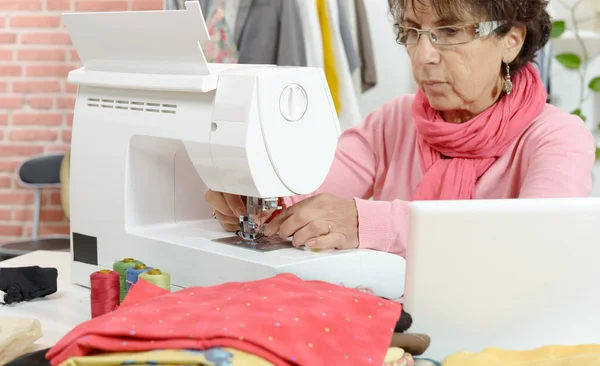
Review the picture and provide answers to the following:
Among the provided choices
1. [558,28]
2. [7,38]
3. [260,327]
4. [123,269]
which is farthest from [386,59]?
[260,327]

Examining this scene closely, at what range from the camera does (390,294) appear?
4.63 ft

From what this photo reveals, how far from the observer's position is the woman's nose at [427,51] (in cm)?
174

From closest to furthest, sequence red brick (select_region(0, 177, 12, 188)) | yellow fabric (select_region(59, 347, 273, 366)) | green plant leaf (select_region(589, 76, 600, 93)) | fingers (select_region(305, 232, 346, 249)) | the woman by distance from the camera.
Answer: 1. yellow fabric (select_region(59, 347, 273, 366))
2. fingers (select_region(305, 232, 346, 249))
3. the woman
4. green plant leaf (select_region(589, 76, 600, 93))
5. red brick (select_region(0, 177, 12, 188))

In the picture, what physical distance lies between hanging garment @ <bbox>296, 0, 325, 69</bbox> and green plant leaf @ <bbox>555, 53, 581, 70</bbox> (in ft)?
3.04

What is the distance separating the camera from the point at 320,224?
144cm

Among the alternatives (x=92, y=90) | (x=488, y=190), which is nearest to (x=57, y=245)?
(x=92, y=90)

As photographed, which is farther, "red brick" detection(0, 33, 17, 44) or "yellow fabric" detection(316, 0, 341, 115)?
"red brick" detection(0, 33, 17, 44)

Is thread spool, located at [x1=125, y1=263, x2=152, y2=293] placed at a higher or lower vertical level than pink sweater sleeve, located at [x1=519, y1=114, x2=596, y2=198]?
lower

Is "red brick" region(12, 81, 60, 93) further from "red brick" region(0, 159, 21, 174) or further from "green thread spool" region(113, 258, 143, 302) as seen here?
"green thread spool" region(113, 258, 143, 302)

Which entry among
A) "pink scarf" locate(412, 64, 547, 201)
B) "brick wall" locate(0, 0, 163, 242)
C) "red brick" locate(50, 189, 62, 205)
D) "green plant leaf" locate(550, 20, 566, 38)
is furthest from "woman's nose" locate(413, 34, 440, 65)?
"red brick" locate(50, 189, 62, 205)

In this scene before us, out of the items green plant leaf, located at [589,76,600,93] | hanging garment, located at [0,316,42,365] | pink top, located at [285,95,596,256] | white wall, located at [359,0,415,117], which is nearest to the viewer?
hanging garment, located at [0,316,42,365]

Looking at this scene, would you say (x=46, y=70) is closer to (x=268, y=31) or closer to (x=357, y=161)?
(x=268, y=31)

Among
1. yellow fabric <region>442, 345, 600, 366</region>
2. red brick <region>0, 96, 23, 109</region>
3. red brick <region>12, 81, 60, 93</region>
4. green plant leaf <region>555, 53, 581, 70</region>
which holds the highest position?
green plant leaf <region>555, 53, 581, 70</region>

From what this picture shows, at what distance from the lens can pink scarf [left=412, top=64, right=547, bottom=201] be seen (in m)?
1.78
